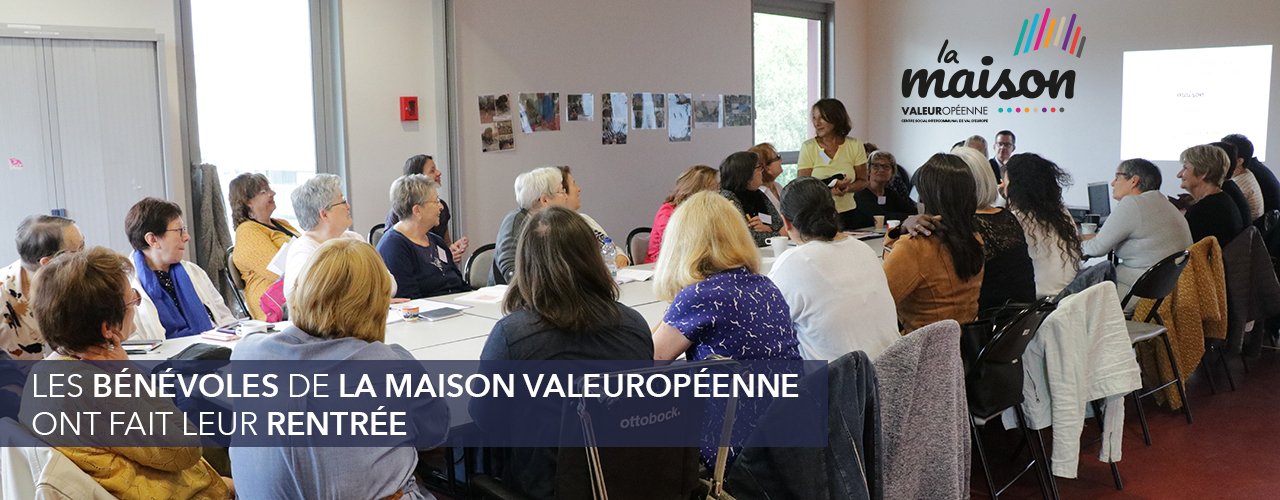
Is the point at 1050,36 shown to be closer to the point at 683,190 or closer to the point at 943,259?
the point at 683,190

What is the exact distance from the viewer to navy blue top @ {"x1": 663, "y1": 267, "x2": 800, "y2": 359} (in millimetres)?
2555

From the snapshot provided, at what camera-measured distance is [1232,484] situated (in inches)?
146

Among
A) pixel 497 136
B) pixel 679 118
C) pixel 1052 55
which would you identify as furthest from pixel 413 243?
pixel 1052 55

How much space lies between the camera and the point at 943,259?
11.0 ft

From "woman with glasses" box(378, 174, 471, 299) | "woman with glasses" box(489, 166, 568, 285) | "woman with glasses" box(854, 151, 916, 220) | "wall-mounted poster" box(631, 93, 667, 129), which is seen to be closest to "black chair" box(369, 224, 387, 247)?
"woman with glasses" box(489, 166, 568, 285)

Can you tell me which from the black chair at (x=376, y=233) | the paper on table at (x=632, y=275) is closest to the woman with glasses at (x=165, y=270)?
the paper on table at (x=632, y=275)

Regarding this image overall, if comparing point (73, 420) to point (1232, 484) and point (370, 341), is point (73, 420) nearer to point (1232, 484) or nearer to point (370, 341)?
point (370, 341)

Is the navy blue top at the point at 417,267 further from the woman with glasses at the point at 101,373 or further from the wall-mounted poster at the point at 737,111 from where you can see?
the wall-mounted poster at the point at 737,111

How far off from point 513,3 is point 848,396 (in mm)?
4918

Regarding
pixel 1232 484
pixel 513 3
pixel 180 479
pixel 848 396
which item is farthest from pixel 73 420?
pixel 513 3

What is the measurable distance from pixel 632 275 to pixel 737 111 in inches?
171

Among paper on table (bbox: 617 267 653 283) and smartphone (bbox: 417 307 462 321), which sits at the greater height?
paper on table (bbox: 617 267 653 283)

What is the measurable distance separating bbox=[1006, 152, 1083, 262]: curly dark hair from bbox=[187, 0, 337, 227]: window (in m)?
3.54

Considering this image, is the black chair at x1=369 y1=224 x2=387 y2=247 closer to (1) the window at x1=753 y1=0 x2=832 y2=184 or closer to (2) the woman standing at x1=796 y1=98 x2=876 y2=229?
(2) the woman standing at x1=796 y1=98 x2=876 y2=229
